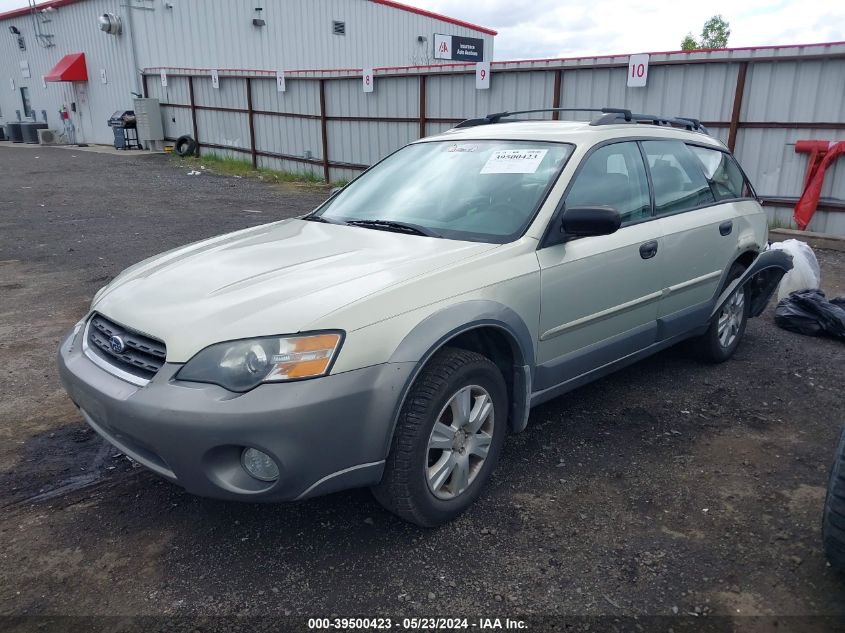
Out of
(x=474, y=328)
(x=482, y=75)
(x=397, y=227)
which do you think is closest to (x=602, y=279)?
(x=474, y=328)

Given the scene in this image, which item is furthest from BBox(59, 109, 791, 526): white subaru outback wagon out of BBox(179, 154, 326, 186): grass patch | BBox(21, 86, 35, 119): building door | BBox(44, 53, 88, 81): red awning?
BBox(21, 86, 35, 119): building door

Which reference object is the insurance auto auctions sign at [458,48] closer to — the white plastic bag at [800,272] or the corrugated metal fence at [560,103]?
the corrugated metal fence at [560,103]

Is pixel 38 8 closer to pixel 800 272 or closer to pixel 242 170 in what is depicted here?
pixel 242 170

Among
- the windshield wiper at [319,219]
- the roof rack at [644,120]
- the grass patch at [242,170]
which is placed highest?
the roof rack at [644,120]

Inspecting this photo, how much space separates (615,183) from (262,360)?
2272 mm

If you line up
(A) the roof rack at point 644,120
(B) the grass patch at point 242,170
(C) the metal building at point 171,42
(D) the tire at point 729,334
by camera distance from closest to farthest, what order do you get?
(A) the roof rack at point 644,120 < (D) the tire at point 729,334 < (B) the grass patch at point 242,170 < (C) the metal building at point 171,42

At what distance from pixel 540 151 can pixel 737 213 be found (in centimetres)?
184

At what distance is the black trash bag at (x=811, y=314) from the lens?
535 cm

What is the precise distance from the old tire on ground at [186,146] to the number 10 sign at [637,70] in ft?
48.7

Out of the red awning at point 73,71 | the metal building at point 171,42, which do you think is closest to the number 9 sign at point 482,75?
the metal building at point 171,42

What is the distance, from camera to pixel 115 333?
2732mm

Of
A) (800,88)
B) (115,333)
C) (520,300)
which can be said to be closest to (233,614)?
(115,333)

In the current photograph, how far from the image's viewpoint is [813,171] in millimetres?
9039

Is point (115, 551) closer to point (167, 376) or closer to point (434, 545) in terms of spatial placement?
point (167, 376)
